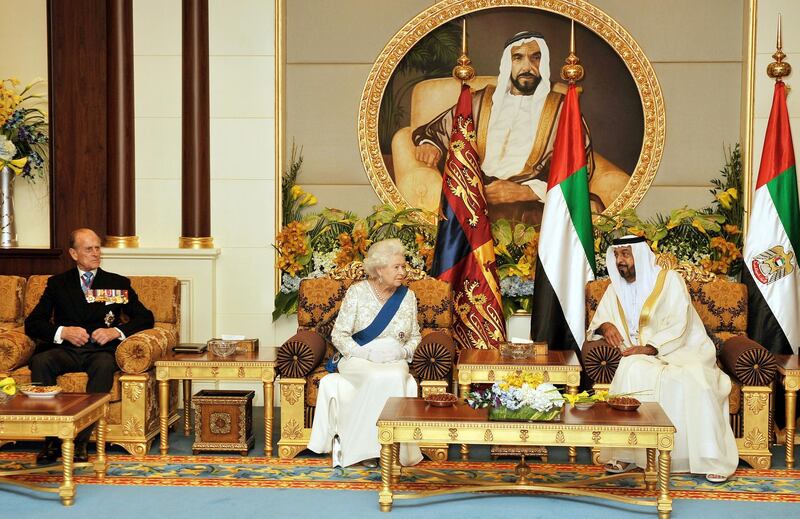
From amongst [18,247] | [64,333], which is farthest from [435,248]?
[18,247]

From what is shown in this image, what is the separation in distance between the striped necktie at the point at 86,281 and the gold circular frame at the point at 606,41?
245 cm

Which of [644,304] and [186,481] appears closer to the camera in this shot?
[186,481]

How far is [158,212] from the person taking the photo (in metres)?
8.19

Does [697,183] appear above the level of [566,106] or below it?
below

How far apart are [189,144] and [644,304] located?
150 inches

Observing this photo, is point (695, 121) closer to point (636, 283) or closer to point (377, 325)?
point (636, 283)

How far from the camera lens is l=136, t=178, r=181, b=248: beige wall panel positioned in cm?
817

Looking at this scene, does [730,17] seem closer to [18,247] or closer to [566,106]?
Answer: [566,106]

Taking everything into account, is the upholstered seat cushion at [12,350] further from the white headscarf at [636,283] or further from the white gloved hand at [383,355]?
the white headscarf at [636,283]

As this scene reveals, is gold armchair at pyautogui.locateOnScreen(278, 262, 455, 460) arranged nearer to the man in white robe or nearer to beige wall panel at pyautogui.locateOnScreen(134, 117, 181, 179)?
the man in white robe

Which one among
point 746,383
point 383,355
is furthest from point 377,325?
point 746,383

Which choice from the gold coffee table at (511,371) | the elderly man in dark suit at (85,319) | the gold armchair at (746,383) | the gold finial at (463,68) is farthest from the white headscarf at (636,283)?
the elderly man in dark suit at (85,319)

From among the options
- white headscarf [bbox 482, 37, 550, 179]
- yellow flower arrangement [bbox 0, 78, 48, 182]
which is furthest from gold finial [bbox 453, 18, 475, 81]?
yellow flower arrangement [bbox 0, 78, 48, 182]

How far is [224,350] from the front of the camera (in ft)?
21.7
